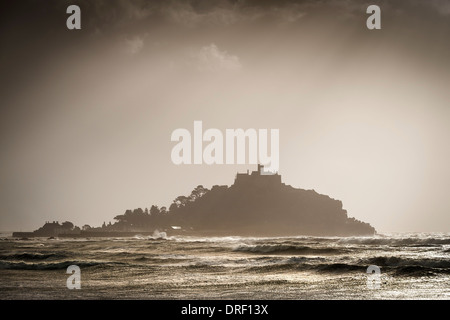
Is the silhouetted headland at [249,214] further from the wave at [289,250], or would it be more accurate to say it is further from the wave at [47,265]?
the wave at [47,265]

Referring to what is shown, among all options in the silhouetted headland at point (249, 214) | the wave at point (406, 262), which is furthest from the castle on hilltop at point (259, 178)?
the wave at point (406, 262)

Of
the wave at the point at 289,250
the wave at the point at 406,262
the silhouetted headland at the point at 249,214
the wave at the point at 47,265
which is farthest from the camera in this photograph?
the silhouetted headland at the point at 249,214

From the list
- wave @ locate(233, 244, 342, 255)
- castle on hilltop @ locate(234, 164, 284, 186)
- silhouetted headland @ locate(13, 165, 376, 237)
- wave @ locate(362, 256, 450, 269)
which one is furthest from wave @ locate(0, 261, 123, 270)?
castle on hilltop @ locate(234, 164, 284, 186)

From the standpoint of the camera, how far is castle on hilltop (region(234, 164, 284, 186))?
17738cm

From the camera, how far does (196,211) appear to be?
609 feet

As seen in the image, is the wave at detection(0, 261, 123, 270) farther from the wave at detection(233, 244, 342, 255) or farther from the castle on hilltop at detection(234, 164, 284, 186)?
the castle on hilltop at detection(234, 164, 284, 186)

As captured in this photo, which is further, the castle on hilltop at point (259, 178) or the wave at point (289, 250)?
the castle on hilltop at point (259, 178)

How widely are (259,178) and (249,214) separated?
15038 millimetres

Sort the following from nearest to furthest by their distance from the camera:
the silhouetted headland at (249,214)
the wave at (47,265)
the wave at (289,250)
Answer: the wave at (47,265)
the wave at (289,250)
the silhouetted headland at (249,214)

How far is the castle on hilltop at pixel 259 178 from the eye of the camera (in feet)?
582

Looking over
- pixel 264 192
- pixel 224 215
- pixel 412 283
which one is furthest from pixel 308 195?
pixel 412 283

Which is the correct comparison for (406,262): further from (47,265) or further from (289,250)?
(47,265)
